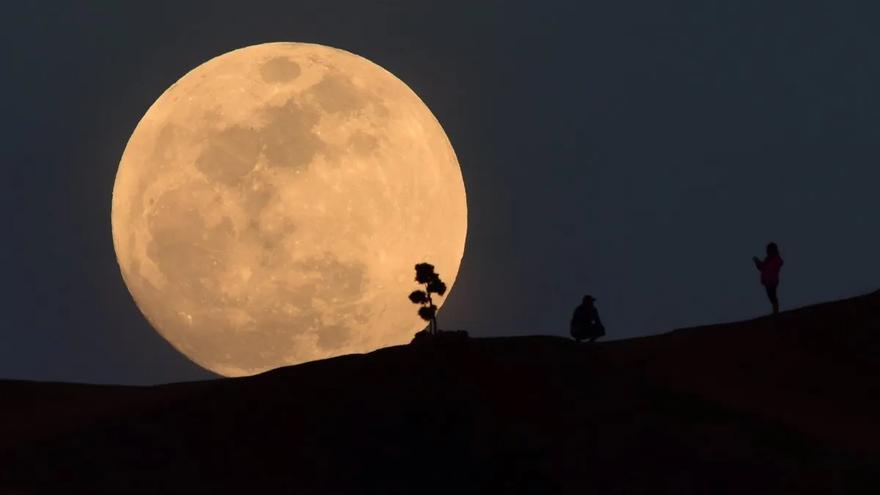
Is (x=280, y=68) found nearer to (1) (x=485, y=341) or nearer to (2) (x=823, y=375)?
(1) (x=485, y=341)

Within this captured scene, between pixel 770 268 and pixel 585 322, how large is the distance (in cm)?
409

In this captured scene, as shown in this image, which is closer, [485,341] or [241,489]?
[241,489]

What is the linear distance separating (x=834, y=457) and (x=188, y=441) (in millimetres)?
9223

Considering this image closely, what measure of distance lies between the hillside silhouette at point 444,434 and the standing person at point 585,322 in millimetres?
2281

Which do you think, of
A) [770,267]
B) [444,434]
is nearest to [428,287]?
[444,434]

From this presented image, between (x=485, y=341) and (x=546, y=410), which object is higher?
(x=485, y=341)

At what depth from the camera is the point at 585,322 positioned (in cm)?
2539

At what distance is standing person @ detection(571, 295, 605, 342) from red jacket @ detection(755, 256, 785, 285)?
3652mm

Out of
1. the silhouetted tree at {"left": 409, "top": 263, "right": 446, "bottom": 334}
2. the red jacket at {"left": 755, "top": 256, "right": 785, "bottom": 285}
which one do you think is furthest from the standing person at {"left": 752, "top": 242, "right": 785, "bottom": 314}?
the silhouetted tree at {"left": 409, "top": 263, "right": 446, "bottom": 334}

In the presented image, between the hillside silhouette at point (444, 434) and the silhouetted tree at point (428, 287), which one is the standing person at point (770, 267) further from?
the silhouetted tree at point (428, 287)

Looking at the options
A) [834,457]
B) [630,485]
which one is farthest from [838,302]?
[630,485]

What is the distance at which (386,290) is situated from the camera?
2845 cm

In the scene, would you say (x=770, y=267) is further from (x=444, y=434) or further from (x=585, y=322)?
(x=444, y=434)

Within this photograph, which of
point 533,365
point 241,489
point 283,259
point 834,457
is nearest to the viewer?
point 241,489
